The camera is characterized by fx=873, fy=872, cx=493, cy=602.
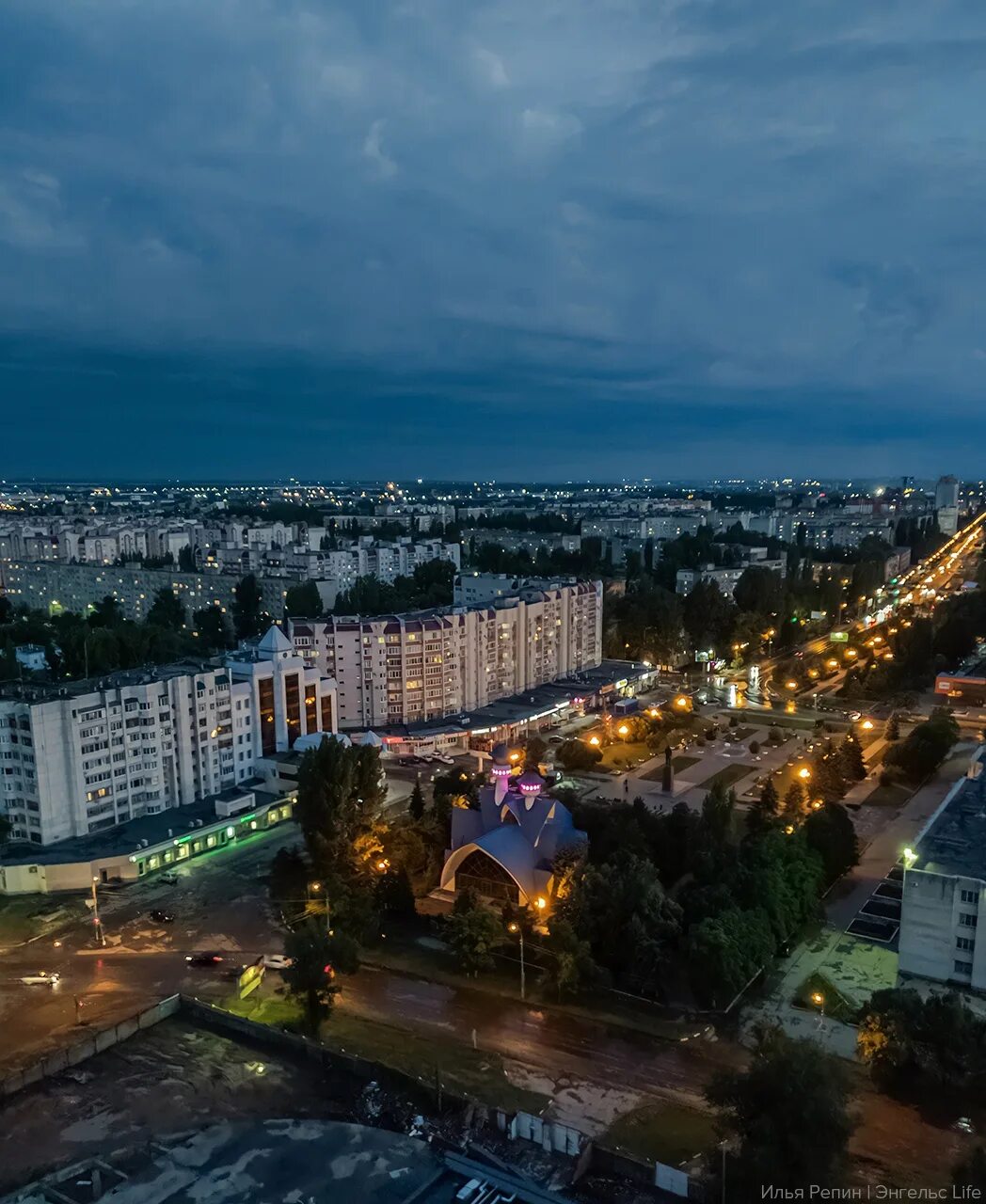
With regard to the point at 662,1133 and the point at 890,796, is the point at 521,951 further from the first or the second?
the point at 890,796

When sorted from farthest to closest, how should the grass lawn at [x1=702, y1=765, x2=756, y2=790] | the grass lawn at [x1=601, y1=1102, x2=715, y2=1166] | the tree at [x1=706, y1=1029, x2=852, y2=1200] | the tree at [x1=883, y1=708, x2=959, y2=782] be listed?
the grass lawn at [x1=702, y1=765, x2=756, y2=790], the tree at [x1=883, y1=708, x2=959, y2=782], the grass lawn at [x1=601, y1=1102, x2=715, y2=1166], the tree at [x1=706, y1=1029, x2=852, y2=1200]

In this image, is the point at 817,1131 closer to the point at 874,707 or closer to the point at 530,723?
the point at 530,723

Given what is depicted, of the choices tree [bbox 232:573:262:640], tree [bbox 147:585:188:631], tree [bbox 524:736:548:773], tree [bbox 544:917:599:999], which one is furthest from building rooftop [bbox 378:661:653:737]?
tree [bbox 147:585:188:631]

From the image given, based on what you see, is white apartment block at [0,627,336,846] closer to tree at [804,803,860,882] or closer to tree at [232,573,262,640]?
tree at [804,803,860,882]

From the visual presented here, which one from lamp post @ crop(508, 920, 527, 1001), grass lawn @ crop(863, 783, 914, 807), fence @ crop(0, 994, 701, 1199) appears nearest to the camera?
fence @ crop(0, 994, 701, 1199)

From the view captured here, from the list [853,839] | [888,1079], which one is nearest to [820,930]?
[853,839]
